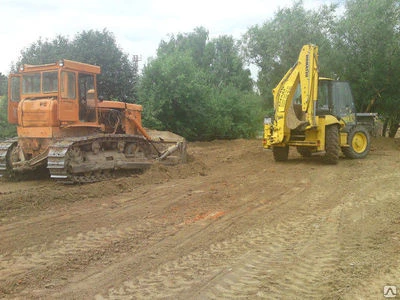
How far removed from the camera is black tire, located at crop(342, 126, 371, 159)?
1423 centimetres

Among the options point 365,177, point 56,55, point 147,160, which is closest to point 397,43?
point 365,177

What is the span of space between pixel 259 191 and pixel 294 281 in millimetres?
4679

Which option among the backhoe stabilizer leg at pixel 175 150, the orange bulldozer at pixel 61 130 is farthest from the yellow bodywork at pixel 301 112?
the orange bulldozer at pixel 61 130

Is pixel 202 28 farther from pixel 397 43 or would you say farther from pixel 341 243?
pixel 341 243

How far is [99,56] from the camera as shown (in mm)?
23172

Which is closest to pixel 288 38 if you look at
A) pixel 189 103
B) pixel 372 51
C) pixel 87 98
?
pixel 372 51

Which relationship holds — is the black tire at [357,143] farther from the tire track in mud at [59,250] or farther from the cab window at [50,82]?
the tire track in mud at [59,250]

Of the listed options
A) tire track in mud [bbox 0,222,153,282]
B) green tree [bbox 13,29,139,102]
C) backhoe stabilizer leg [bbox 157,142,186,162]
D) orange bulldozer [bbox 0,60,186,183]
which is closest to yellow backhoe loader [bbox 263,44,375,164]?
backhoe stabilizer leg [bbox 157,142,186,162]

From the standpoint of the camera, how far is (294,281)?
401cm

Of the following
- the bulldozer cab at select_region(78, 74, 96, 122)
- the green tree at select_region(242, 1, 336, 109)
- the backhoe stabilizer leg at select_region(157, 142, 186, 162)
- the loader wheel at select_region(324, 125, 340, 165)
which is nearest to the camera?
the bulldozer cab at select_region(78, 74, 96, 122)

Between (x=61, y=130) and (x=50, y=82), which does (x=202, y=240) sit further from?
(x=50, y=82)

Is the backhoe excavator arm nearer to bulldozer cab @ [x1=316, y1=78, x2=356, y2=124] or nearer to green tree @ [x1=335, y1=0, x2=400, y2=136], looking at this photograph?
bulldozer cab @ [x1=316, y1=78, x2=356, y2=124]

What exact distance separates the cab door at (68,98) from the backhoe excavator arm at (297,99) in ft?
19.8

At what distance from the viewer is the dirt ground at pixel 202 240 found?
12.9 feet
